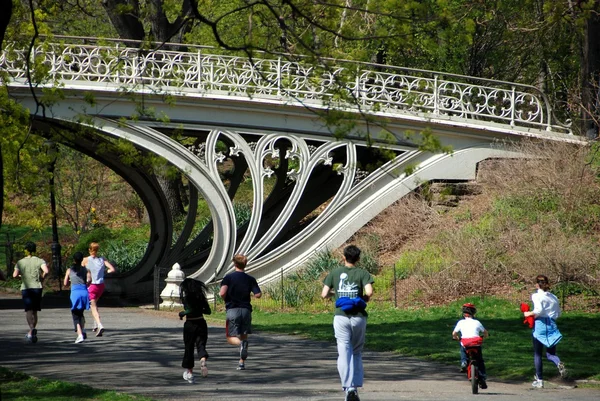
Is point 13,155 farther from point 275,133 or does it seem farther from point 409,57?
point 409,57

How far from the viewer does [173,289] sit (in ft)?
83.1

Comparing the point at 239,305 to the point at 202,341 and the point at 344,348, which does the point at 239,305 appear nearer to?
the point at 202,341

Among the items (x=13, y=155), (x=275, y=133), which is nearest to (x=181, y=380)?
(x=13, y=155)

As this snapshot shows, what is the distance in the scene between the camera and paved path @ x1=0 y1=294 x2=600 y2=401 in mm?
12219

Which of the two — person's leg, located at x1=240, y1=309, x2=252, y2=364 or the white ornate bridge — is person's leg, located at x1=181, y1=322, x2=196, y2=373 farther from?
the white ornate bridge

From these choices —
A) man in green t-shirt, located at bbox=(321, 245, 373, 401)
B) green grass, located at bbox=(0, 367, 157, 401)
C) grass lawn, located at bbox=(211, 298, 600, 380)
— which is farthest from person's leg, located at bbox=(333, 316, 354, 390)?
grass lawn, located at bbox=(211, 298, 600, 380)

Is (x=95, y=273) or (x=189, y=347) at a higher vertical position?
(x=95, y=273)

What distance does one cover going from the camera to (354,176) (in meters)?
25.8

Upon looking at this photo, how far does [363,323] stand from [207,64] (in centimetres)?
1442

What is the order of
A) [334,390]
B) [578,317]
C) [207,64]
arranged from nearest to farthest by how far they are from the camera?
[334,390] → [578,317] → [207,64]

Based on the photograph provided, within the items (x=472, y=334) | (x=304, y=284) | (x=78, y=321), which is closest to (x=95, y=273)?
(x=78, y=321)

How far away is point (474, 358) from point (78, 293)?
735 cm

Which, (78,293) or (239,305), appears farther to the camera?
(78,293)

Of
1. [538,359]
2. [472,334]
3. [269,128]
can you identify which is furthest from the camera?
[269,128]
